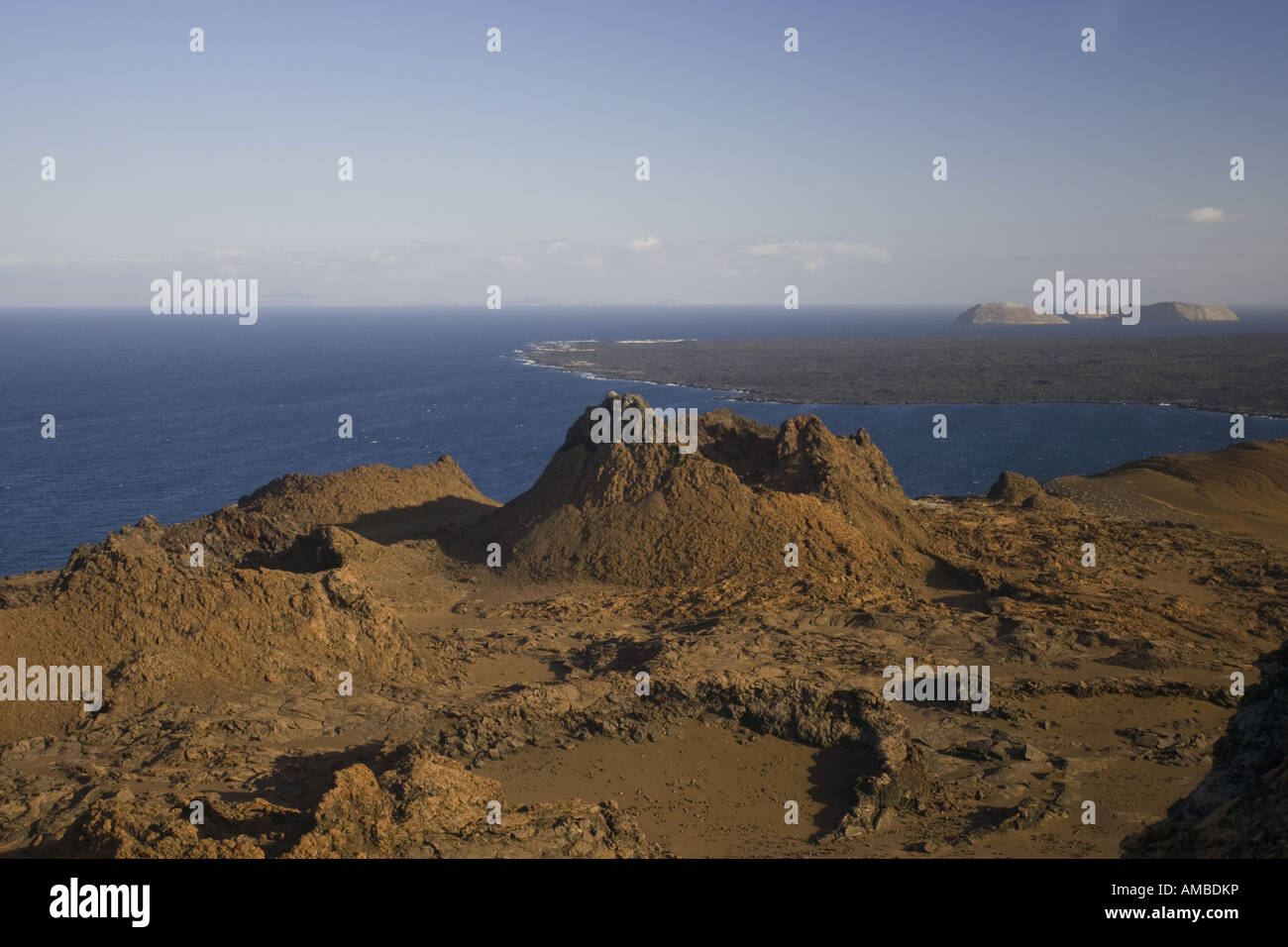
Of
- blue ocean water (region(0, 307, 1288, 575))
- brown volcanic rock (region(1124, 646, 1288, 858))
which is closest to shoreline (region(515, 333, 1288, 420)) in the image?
blue ocean water (region(0, 307, 1288, 575))

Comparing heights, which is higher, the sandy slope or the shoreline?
the shoreline

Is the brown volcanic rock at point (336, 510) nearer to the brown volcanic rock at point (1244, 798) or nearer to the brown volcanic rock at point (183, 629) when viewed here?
the brown volcanic rock at point (183, 629)

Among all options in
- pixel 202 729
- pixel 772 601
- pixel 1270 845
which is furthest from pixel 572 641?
pixel 1270 845

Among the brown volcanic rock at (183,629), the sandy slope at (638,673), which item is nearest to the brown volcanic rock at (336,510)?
the sandy slope at (638,673)

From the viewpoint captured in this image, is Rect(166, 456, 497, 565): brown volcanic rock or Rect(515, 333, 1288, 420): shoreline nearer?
Rect(166, 456, 497, 565): brown volcanic rock

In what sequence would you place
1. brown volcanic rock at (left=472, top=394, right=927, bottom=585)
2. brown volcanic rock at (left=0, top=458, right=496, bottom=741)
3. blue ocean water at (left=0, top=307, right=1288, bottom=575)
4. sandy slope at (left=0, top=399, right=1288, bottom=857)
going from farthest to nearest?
blue ocean water at (left=0, top=307, right=1288, bottom=575) < brown volcanic rock at (left=472, top=394, right=927, bottom=585) < brown volcanic rock at (left=0, top=458, right=496, bottom=741) < sandy slope at (left=0, top=399, right=1288, bottom=857)

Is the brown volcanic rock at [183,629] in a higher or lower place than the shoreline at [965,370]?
lower

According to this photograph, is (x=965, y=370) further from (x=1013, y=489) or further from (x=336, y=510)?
(x=336, y=510)

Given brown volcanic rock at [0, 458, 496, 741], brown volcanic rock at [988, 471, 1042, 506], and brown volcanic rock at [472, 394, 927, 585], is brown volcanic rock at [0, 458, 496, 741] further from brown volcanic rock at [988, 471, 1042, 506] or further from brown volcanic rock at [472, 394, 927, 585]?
brown volcanic rock at [988, 471, 1042, 506]

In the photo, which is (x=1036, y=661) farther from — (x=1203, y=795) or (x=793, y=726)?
(x=1203, y=795)
